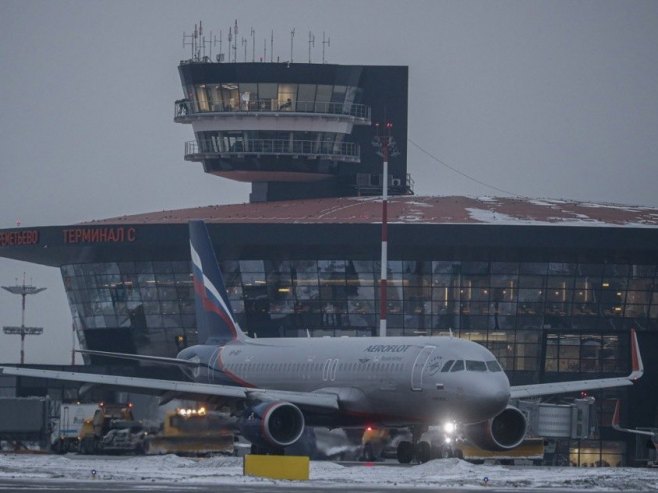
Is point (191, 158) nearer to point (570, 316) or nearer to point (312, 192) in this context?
point (312, 192)

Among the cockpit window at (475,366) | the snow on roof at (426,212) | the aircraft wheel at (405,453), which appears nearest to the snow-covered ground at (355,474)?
the aircraft wheel at (405,453)

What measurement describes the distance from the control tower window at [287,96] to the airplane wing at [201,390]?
62.3m

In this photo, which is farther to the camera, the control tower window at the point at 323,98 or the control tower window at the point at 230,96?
the control tower window at the point at 323,98

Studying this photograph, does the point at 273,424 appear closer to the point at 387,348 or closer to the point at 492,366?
the point at 387,348

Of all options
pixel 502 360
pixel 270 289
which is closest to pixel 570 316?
pixel 502 360

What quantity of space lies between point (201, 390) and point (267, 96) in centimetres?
6438

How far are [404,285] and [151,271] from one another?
18.1m

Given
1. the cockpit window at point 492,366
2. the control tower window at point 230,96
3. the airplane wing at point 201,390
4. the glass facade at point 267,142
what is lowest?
the airplane wing at point 201,390

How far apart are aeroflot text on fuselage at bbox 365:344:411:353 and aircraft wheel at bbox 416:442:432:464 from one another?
353 cm

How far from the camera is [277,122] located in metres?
120

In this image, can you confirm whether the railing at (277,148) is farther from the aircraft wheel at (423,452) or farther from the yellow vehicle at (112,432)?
the aircraft wheel at (423,452)

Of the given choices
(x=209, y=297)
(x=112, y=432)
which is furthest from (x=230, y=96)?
(x=112, y=432)

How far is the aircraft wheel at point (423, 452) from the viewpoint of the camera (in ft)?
182

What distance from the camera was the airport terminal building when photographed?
100 metres
